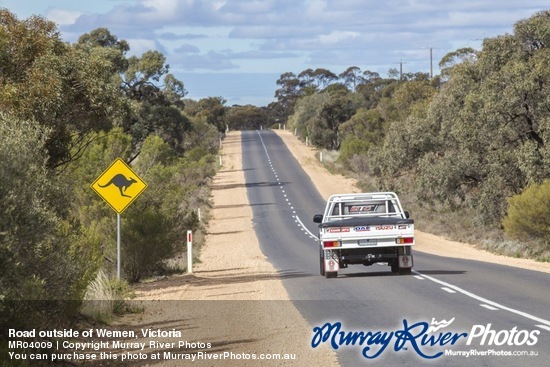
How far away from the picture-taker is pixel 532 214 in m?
35.3

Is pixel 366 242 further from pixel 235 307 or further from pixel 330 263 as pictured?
pixel 235 307

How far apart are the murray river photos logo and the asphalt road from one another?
1 cm

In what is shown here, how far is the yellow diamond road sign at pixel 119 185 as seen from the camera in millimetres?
21698

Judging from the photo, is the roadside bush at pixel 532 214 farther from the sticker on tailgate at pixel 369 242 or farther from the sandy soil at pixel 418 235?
the sticker on tailgate at pixel 369 242

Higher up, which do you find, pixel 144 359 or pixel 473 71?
pixel 473 71

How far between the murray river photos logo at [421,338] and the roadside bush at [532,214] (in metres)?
22.2

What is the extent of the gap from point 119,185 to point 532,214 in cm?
1875

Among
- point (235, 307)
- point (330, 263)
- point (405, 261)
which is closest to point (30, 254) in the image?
point (235, 307)

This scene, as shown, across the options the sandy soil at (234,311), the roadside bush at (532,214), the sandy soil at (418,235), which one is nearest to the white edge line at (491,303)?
the sandy soil at (234,311)

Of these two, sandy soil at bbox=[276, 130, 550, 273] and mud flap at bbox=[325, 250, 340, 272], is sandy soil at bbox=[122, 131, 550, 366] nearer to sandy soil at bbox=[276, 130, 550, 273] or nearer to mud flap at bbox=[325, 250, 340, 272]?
sandy soil at bbox=[276, 130, 550, 273]

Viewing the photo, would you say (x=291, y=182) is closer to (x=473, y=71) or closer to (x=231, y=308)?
(x=473, y=71)

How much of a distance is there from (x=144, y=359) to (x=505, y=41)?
31898 millimetres

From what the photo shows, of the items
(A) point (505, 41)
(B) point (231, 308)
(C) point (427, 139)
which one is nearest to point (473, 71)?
(A) point (505, 41)

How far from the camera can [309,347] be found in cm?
1234
